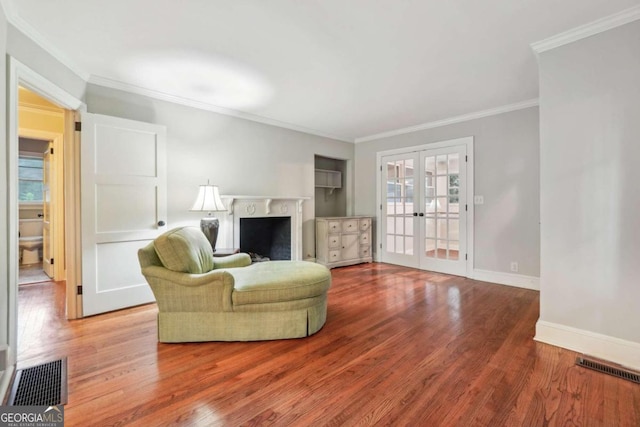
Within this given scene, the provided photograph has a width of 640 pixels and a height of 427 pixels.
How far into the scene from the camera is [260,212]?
13.6 feet

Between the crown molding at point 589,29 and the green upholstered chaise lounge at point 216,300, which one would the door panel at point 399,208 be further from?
the green upholstered chaise lounge at point 216,300

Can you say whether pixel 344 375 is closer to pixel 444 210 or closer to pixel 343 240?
pixel 343 240

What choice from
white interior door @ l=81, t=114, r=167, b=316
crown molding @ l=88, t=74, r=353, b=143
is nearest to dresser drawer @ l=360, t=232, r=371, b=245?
crown molding @ l=88, t=74, r=353, b=143

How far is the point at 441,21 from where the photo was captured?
203cm

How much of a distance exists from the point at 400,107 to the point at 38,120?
4863mm

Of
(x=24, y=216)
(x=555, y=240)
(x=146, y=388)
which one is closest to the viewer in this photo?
(x=146, y=388)

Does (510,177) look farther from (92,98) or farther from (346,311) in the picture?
(92,98)

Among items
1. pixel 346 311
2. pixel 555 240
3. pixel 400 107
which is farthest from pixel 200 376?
pixel 400 107

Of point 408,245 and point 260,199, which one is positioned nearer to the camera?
point 260,199

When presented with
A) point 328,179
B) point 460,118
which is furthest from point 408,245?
point 460,118

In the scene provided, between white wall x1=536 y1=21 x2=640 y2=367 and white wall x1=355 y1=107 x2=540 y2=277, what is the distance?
1629mm

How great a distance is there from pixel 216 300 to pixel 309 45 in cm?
211

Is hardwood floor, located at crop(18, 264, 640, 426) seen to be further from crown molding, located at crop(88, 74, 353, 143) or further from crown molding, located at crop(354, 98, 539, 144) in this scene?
crown molding, located at crop(354, 98, 539, 144)

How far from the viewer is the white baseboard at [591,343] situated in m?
1.92
